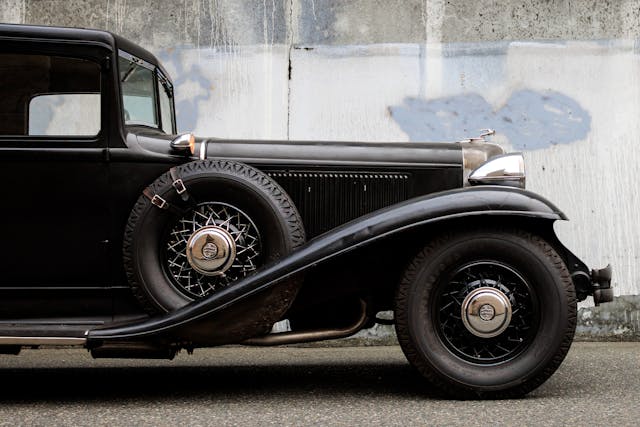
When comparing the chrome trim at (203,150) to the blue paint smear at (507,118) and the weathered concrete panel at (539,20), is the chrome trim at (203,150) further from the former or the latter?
the weathered concrete panel at (539,20)

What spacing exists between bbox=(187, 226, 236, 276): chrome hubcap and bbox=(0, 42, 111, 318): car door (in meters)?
0.47

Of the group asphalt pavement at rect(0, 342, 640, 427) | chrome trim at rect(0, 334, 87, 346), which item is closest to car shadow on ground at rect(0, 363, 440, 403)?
asphalt pavement at rect(0, 342, 640, 427)

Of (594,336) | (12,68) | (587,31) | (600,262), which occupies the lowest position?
(594,336)

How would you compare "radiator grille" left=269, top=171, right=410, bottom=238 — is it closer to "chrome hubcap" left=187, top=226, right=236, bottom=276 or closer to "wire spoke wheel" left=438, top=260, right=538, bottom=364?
"chrome hubcap" left=187, top=226, right=236, bottom=276

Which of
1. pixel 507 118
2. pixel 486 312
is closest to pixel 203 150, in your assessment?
pixel 486 312

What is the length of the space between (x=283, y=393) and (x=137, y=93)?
1.70 meters

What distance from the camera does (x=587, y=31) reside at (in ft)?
21.5

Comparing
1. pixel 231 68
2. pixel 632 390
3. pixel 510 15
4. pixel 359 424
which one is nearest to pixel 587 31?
pixel 510 15

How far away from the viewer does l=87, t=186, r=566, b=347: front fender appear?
3.81 metres

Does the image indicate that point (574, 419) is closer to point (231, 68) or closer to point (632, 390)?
point (632, 390)

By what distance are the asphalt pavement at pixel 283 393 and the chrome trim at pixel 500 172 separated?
99cm

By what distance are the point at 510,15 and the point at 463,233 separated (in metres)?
3.19

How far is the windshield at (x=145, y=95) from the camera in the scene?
14.2 ft

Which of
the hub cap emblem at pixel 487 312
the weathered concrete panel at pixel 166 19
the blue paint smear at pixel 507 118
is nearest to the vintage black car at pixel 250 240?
the hub cap emblem at pixel 487 312
